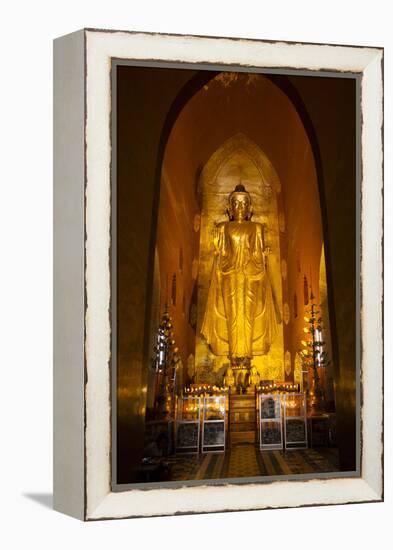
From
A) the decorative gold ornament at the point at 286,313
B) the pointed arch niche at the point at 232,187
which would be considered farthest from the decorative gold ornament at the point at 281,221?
the decorative gold ornament at the point at 286,313

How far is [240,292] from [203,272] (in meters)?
0.66

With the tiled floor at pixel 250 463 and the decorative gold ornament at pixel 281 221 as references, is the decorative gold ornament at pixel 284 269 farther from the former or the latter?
the tiled floor at pixel 250 463

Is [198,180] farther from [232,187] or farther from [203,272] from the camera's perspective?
[203,272]

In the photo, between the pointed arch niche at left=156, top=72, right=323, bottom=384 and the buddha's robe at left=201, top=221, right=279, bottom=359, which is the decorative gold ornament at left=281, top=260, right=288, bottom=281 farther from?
the buddha's robe at left=201, top=221, right=279, bottom=359

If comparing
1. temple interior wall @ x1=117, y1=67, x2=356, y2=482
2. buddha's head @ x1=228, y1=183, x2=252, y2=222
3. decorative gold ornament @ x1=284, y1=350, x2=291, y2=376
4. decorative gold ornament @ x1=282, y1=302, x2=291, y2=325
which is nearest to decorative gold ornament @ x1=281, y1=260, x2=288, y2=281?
temple interior wall @ x1=117, y1=67, x2=356, y2=482

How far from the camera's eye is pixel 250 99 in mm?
8367

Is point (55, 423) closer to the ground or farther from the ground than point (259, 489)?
farther from the ground

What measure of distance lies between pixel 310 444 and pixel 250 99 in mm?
3240

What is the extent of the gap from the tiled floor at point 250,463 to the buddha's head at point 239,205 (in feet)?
8.13

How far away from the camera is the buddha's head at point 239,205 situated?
9.04 m

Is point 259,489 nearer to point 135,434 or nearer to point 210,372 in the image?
point 135,434

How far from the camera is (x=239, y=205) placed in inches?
357

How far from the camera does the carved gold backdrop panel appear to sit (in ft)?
29.2

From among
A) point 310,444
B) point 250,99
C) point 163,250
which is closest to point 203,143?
point 250,99
